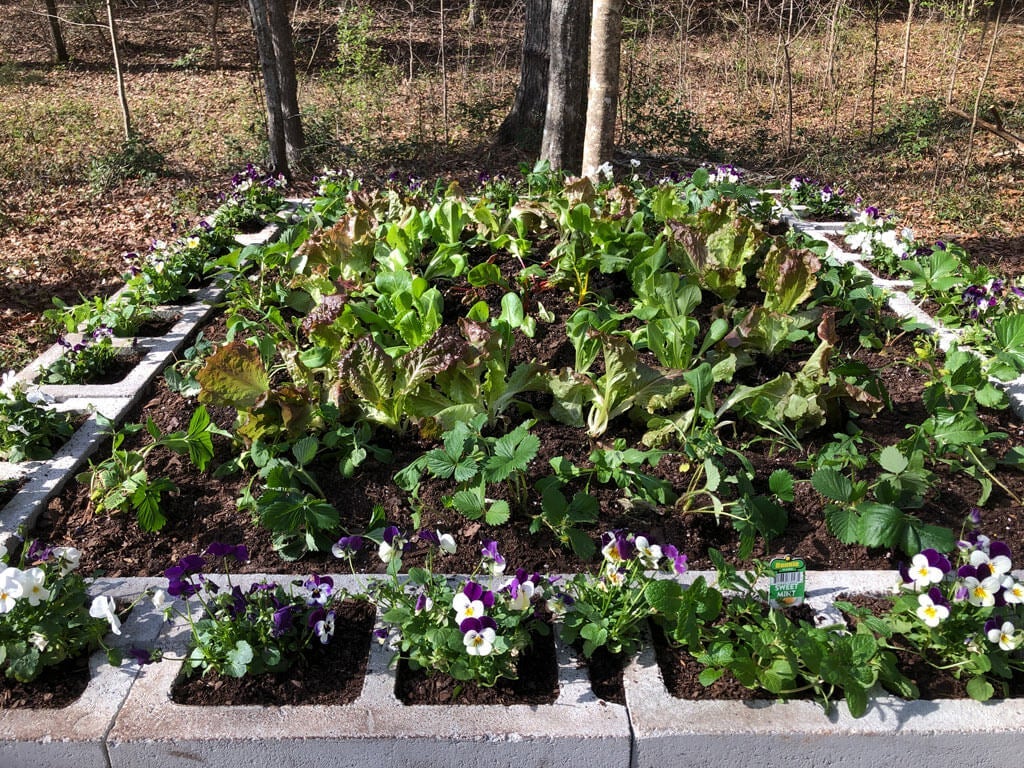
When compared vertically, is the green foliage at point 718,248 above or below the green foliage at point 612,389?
Result: above

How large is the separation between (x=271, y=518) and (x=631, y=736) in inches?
43.3

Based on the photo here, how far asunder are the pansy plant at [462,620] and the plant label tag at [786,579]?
538mm

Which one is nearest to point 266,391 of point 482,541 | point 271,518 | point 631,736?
point 271,518

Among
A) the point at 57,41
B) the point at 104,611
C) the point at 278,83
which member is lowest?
the point at 104,611

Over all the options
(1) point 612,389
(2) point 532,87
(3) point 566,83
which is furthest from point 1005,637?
(2) point 532,87

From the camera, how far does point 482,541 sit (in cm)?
243

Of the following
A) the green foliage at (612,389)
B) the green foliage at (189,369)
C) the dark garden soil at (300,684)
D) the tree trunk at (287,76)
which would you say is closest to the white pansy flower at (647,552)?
the dark garden soil at (300,684)

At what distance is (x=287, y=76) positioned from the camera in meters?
6.88

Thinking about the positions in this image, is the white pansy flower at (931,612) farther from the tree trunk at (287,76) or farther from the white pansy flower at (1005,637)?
the tree trunk at (287,76)

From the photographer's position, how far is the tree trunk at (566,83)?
6305mm

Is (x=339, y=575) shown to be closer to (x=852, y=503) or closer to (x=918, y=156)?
(x=852, y=503)

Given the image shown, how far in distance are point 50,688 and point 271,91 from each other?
561 centimetres

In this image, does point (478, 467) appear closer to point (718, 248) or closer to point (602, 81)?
point (718, 248)

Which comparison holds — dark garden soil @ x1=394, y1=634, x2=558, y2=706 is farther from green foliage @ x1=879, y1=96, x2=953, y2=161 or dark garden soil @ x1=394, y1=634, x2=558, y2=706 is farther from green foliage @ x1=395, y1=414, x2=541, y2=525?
green foliage @ x1=879, y1=96, x2=953, y2=161
